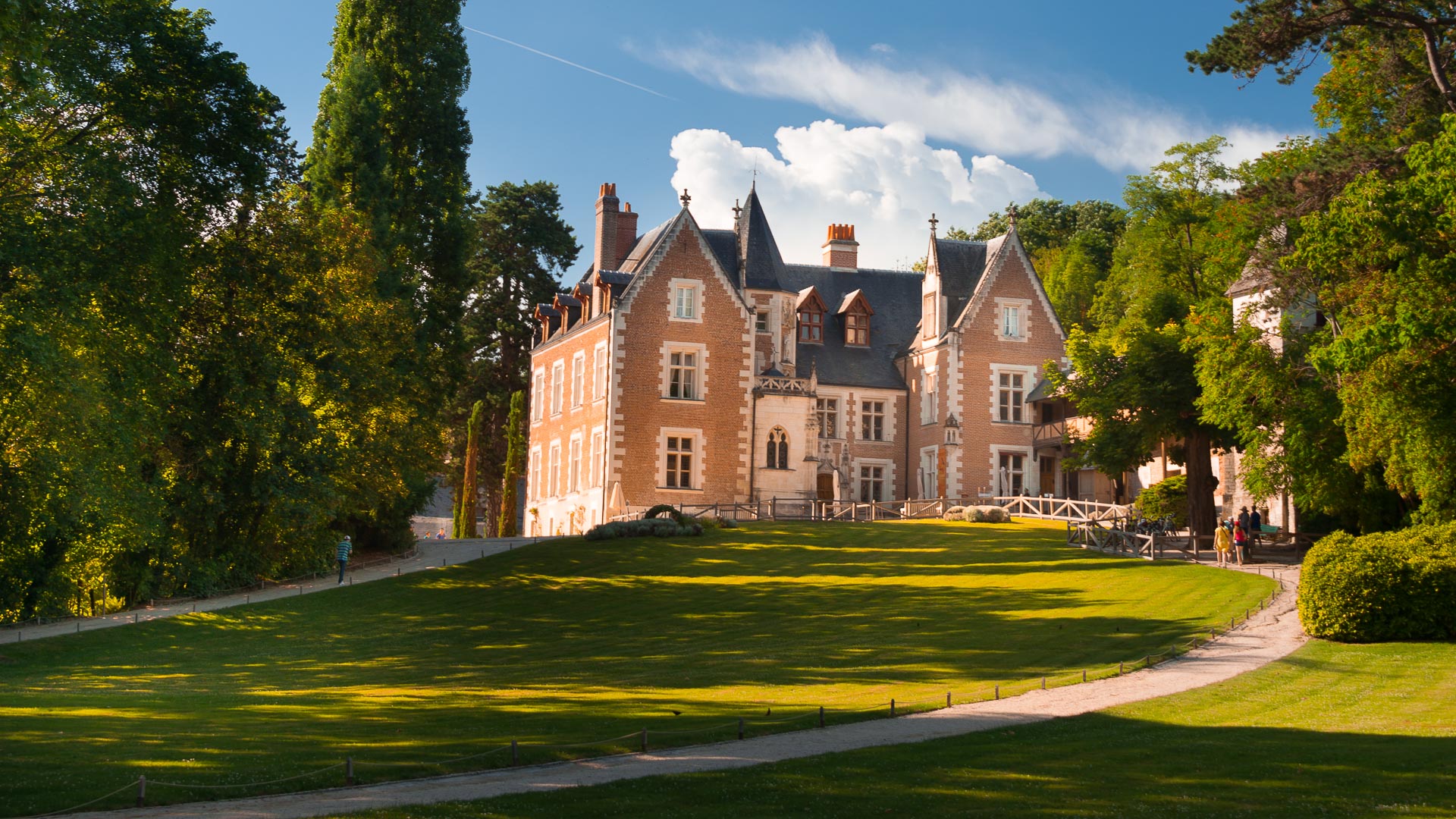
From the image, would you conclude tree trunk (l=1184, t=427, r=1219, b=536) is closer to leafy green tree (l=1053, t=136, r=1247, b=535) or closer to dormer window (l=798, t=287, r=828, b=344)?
leafy green tree (l=1053, t=136, r=1247, b=535)

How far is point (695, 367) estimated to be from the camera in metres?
48.1

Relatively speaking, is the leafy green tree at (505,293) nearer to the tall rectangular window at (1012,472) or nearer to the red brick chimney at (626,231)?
the red brick chimney at (626,231)

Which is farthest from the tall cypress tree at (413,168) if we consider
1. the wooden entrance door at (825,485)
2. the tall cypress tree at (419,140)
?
the wooden entrance door at (825,485)

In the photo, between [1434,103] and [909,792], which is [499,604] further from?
[1434,103]

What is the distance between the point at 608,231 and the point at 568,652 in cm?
3236

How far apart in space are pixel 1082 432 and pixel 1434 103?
70.9ft

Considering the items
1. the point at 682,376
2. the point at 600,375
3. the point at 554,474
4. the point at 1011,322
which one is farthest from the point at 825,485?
the point at 554,474

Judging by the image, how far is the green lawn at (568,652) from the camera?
1392 cm

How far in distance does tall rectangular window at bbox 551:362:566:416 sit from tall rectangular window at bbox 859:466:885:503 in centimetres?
1327

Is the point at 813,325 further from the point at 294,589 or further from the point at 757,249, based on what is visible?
the point at 294,589

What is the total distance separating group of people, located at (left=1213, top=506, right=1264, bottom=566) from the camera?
30719 millimetres

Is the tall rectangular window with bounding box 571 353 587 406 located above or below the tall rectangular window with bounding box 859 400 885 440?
above

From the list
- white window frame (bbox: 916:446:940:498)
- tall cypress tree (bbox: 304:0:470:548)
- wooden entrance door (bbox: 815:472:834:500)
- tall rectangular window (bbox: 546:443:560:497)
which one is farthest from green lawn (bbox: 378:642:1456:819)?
tall rectangular window (bbox: 546:443:560:497)

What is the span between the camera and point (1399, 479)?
85.2ft
